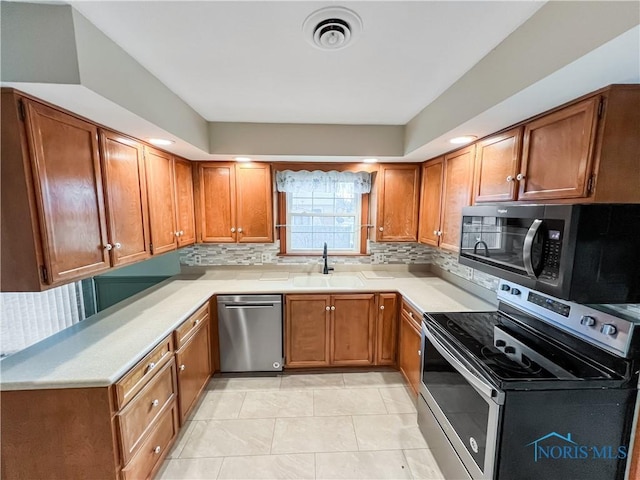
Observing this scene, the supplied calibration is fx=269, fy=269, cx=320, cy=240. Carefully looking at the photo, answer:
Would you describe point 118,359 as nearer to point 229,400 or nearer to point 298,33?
point 229,400

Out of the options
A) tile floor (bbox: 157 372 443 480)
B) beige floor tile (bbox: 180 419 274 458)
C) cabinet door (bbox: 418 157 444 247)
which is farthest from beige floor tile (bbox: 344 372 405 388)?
cabinet door (bbox: 418 157 444 247)

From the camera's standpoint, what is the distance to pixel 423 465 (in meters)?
1.70

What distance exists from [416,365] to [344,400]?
2.20 ft

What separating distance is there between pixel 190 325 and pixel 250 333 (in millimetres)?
623

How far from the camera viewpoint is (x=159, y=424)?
161 centimetres

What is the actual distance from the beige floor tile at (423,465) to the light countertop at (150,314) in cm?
93

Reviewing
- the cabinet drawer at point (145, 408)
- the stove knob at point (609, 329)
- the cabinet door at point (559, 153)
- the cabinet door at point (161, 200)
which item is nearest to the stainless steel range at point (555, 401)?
the stove knob at point (609, 329)

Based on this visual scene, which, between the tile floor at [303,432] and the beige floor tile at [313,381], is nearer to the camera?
the tile floor at [303,432]

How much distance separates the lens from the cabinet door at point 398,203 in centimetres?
279

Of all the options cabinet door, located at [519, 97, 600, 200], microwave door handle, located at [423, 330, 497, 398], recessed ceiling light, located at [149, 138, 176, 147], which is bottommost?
microwave door handle, located at [423, 330, 497, 398]

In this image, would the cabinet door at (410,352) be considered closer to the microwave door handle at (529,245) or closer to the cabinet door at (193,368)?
the microwave door handle at (529,245)

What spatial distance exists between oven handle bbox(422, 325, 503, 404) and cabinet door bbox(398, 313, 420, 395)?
1.67 ft

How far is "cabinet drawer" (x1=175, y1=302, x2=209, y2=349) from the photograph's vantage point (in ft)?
6.07

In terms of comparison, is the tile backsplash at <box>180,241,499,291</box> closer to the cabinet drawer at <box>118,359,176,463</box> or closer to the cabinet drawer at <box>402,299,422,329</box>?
the cabinet drawer at <box>402,299,422,329</box>
